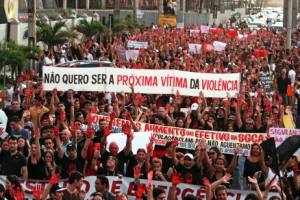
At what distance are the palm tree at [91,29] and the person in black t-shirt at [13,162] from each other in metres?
29.5

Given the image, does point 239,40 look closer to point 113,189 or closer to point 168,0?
point 168,0

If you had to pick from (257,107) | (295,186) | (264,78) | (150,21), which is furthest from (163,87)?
(150,21)

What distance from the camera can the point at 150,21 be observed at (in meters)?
69.1

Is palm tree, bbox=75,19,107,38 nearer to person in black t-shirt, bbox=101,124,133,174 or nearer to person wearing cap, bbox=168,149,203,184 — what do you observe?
person in black t-shirt, bbox=101,124,133,174

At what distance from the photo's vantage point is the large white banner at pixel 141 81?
56.5ft

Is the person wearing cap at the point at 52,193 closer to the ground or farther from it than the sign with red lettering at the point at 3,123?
farther from it

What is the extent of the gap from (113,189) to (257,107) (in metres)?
5.52

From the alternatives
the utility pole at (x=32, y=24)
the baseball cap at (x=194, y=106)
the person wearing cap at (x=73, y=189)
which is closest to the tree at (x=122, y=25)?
the utility pole at (x=32, y=24)

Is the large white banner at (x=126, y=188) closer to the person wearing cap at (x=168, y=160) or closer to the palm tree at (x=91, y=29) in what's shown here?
the person wearing cap at (x=168, y=160)

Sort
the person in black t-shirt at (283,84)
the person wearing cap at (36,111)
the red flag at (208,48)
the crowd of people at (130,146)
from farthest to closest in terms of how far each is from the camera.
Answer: the red flag at (208,48)
the person in black t-shirt at (283,84)
the person wearing cap at (36,111)
the crowd of people at (130,146)

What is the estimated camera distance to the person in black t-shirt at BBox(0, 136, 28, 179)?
11.0 m

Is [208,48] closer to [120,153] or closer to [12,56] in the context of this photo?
[12,56]

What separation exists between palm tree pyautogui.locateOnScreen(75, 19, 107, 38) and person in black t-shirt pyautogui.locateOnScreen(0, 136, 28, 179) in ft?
96.9

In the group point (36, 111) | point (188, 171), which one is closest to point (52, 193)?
point (188, 171)
